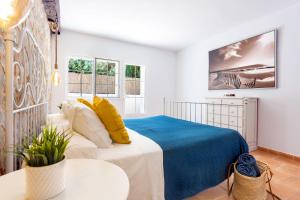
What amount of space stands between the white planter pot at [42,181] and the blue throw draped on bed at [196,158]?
0.85 m

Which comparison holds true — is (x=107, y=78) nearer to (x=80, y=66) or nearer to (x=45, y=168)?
(x=80, y=66)

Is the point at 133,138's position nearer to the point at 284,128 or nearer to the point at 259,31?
the point at 284,128

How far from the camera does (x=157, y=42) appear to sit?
4441mm

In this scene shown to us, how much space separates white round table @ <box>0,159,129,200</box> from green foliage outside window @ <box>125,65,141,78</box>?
3913mm

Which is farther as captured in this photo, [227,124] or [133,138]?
[227,124]

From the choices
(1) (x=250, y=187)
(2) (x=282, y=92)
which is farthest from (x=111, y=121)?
(2) (x=282, y=92)

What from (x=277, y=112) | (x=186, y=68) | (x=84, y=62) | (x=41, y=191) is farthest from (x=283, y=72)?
(x=84, y=62)

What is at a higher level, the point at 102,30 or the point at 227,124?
the point at 102,30

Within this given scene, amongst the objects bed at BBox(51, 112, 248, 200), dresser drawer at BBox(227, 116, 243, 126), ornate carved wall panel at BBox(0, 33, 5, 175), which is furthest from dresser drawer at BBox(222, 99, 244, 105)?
ornate carved wall panel at BBox(0, 33, 5, 175)

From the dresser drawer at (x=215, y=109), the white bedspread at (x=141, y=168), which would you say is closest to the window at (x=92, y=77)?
the dresser drawer at (x=215, y=109)

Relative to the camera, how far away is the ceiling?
8.69 feet

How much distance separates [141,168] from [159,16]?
276cm

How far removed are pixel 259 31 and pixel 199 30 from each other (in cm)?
116

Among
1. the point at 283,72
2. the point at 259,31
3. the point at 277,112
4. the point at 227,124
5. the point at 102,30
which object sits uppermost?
the point at 102,30
